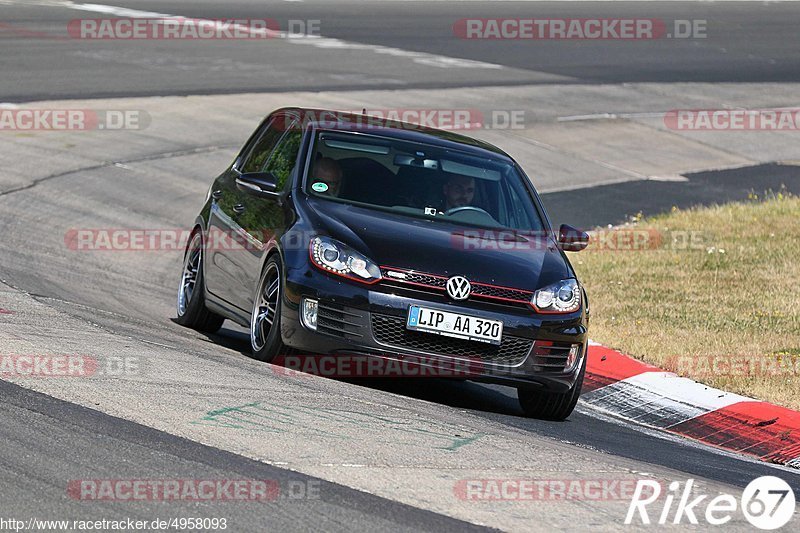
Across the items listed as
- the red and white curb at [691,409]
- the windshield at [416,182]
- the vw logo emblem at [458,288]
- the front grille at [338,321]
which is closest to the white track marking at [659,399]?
the red and white curb at [691,409]

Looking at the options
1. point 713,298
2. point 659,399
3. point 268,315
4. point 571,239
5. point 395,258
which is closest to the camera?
point 395,258

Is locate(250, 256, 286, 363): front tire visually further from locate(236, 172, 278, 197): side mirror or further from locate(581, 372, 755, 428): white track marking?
locate(581, 372, 755, 428): white track marking

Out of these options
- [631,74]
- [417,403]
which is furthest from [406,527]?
[631,74]

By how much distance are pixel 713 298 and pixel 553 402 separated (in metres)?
4.52

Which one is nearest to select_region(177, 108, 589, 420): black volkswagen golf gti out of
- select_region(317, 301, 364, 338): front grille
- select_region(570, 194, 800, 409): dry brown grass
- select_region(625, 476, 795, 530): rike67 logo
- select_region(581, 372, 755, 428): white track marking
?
select_region(317, 301, 364, 338): front grille

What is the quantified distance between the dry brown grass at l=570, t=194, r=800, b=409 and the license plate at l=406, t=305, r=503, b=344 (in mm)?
2565

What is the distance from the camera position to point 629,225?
1692 cm

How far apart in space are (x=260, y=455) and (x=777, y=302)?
7604mm

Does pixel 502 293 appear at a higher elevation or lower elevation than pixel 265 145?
lower

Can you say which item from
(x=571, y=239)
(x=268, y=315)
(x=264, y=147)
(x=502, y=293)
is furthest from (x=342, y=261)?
(x=264, y=147)

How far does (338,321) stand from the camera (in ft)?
26.2

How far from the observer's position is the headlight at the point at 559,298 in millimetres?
8219

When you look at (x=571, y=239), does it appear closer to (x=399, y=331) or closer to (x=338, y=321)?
(x=399, y=331)

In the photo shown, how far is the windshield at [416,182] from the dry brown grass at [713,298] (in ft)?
6.49
